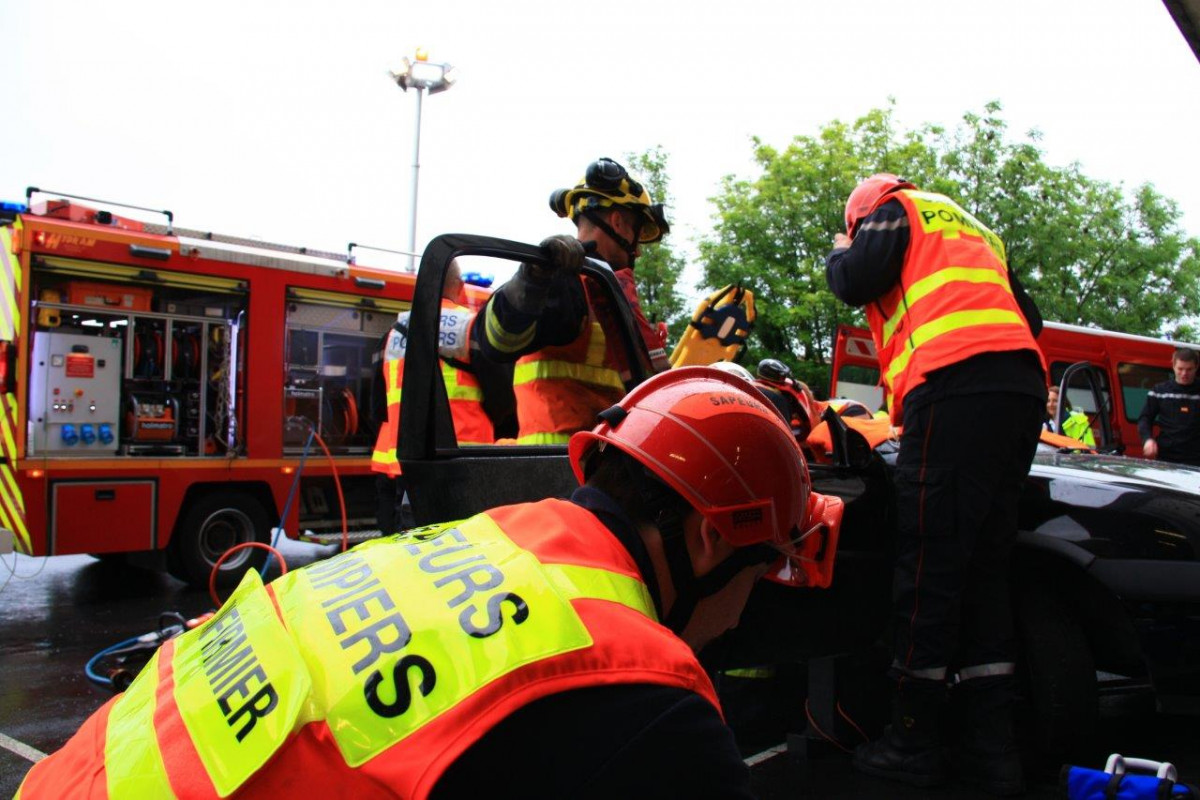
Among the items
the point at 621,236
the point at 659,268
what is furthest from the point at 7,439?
the point at 659,268

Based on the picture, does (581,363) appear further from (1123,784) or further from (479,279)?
(479,279)

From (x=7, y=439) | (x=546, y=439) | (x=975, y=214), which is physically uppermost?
(x=975, y=214)

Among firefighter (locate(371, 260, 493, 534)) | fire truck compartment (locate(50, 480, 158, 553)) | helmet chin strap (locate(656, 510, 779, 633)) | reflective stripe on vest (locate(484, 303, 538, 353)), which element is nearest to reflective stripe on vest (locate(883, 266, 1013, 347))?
reflective stripe on vest (locate(484, 303, 538, 353))

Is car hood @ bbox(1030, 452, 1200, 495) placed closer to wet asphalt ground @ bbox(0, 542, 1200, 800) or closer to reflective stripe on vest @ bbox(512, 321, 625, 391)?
wet asphalt ground @ bbox(0, 542, 1200, 800)

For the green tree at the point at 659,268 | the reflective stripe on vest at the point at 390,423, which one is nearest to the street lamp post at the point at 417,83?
the green tree at the point at 659,268

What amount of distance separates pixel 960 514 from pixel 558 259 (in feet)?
4.74

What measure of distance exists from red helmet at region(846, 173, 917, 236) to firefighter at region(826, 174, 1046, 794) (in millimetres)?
349

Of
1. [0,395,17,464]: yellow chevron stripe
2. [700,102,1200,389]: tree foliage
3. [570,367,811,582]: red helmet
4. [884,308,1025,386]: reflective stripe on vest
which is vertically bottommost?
[0,395,17,464]: yellow chevron stripe

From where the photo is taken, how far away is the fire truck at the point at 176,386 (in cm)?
705

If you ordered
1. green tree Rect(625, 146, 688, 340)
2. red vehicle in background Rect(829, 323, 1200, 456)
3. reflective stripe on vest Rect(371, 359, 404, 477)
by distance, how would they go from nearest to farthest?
1. reflective stripe on vest Rect(371, 359, 404, 477)
2. red vehicle in background Rect(829, 323, 1200, 456)
3. green tree Rect(625, 146, 688, 340)

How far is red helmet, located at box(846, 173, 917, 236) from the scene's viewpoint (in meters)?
3.46

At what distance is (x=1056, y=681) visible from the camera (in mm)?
3057

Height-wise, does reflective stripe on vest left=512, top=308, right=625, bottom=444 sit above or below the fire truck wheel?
above

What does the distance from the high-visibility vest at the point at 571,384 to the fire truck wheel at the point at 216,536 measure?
5388 millimetres
